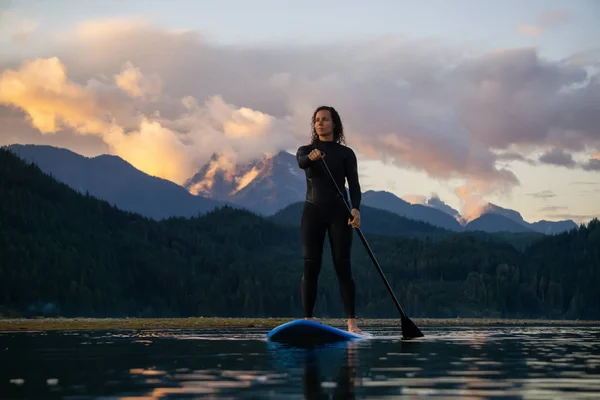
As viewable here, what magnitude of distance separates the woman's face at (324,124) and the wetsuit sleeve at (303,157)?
1.79 feet

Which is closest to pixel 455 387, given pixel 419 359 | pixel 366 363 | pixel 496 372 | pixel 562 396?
pixel 562 396

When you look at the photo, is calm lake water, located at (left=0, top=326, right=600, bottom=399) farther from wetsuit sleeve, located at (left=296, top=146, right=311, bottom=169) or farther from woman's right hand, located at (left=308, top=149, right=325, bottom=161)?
wetsuit sleeve, located at (left=296, top=146, right=311, bottom=169)

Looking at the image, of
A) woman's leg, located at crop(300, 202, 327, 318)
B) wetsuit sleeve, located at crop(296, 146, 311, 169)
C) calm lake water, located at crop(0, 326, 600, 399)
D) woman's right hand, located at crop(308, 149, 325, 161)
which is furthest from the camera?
wetsuit sleeve, located at crop(296, 146, 311, 169)

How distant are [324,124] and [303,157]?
1071 millimetres

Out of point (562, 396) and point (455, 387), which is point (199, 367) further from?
point (562, 396)

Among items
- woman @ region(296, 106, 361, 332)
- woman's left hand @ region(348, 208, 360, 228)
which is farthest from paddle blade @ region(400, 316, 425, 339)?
woman's left hand @ region(348, 208, 360, 228)

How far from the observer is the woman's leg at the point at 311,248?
65.5ft

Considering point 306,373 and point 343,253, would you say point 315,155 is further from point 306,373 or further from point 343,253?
point 306,373

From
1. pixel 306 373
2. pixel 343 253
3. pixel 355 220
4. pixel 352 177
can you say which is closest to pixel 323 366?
pixel 306 373

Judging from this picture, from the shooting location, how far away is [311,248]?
20.0 metres

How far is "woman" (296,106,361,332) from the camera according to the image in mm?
20016

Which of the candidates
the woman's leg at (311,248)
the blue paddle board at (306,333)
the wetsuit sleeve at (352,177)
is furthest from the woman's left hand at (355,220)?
the blue paddle board at (306,333)

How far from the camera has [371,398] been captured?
871 centimetres

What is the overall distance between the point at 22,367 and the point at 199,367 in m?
2.32
